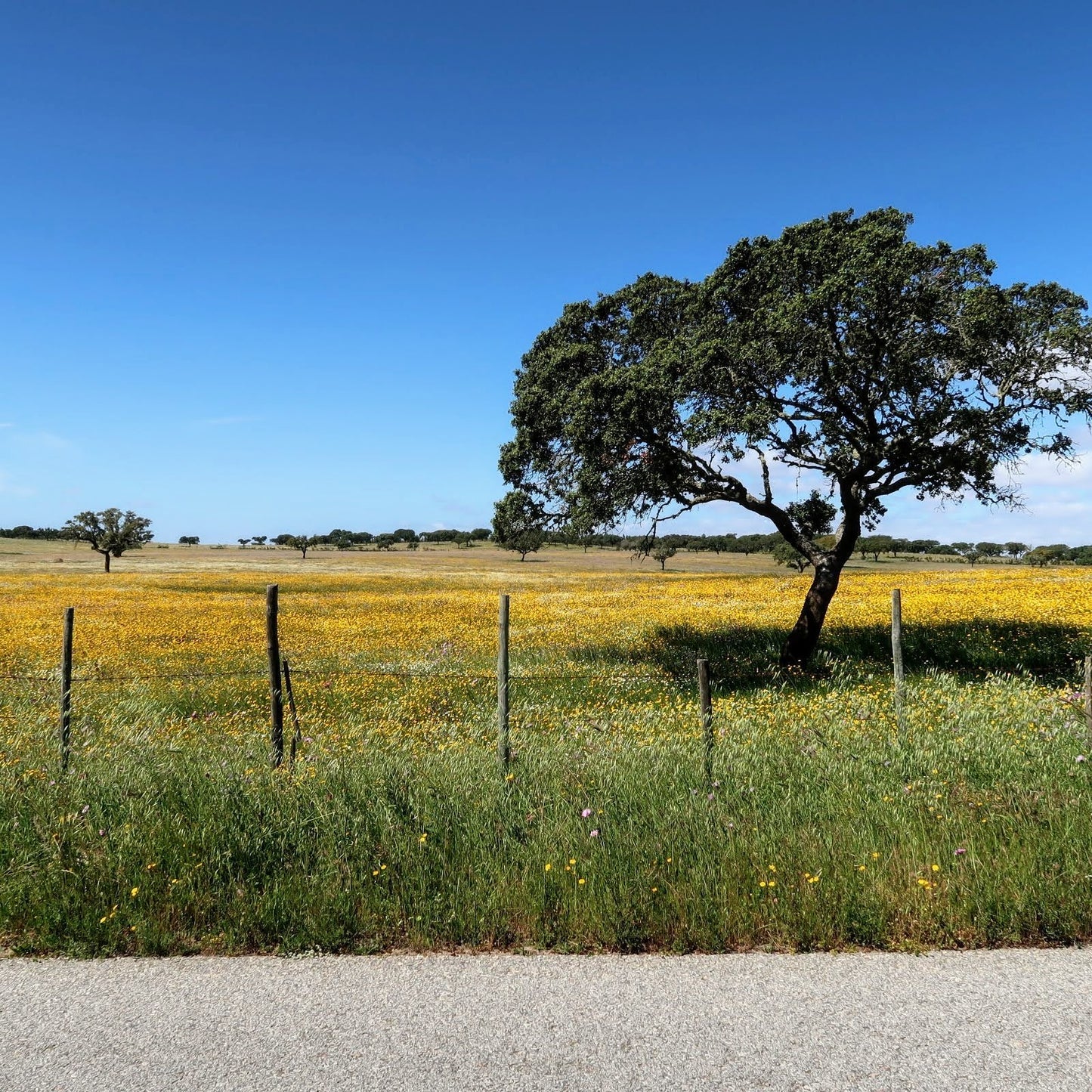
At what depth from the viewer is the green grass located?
186 inches

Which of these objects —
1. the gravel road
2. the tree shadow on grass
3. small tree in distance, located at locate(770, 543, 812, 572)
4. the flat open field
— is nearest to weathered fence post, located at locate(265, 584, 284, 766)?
the flat open field

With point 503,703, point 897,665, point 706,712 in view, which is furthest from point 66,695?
point 897,665

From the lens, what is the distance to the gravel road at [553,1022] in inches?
135

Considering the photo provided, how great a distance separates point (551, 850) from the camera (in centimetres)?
536

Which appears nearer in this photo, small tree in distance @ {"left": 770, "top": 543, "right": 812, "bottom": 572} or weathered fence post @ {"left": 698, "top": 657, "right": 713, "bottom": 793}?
weathered fence post @ {"left": 698, "top": 657, "right": 713, "bottom": 793}

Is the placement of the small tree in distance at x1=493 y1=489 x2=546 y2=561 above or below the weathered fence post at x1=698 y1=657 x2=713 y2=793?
above

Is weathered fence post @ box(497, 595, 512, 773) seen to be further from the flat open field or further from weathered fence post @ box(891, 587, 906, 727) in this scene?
weathered fence post @ box(891, 587, 906, 727)

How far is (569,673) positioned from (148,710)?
8163mm

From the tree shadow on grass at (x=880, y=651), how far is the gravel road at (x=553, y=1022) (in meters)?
10.3

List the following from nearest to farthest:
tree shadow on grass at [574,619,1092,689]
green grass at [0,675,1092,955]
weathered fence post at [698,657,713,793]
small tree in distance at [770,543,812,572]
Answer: green grass at [0,675,1092,955], weathered fence post at [698,657,713,793], tree shadow on grass at [574,619,1092,689], small tree in distance at [770,543,812,572]

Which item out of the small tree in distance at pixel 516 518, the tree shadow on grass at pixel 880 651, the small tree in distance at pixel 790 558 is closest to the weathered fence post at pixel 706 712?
the tree shadow on grass at pixel 880 651

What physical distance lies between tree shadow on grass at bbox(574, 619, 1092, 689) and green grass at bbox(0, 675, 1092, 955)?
8.08 metres

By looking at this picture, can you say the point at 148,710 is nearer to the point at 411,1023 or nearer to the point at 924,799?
the point at 411,1023

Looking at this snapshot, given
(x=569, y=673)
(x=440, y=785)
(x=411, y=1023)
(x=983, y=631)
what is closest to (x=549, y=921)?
(x=411, y=1023)
